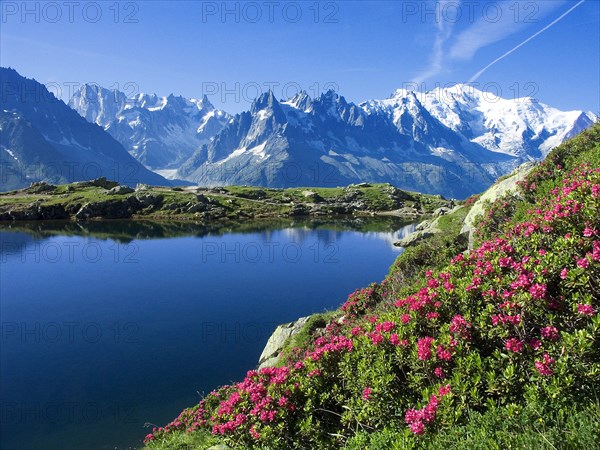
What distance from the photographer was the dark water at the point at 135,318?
2645 cm

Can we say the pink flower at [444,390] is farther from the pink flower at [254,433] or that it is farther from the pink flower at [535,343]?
the pink flower at [254,433]

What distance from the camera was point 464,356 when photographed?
8766mm

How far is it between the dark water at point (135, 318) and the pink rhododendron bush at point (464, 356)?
17.7 metres

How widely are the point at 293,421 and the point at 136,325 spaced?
37353 millimetres

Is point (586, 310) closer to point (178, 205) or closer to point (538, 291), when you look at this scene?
point (538, 291)

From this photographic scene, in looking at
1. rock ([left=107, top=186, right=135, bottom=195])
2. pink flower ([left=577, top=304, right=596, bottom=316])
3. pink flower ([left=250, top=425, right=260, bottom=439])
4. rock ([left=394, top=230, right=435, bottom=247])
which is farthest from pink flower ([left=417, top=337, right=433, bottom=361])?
rock ([left=107, top=186, right=135, bottom=195])

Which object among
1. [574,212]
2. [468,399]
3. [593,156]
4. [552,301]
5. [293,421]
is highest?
[593,156]

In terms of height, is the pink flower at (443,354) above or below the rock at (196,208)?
below

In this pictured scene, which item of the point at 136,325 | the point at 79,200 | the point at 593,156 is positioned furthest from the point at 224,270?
the point at 79,200

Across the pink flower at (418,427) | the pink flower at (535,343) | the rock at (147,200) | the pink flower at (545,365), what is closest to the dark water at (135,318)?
the pink flower at (418,427)

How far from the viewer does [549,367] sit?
24.3 ft

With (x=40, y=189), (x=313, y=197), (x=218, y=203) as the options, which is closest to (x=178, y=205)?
(x=218, y=203)

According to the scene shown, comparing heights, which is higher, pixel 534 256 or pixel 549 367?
pixel 534 256

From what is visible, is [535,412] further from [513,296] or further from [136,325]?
[136,325]
